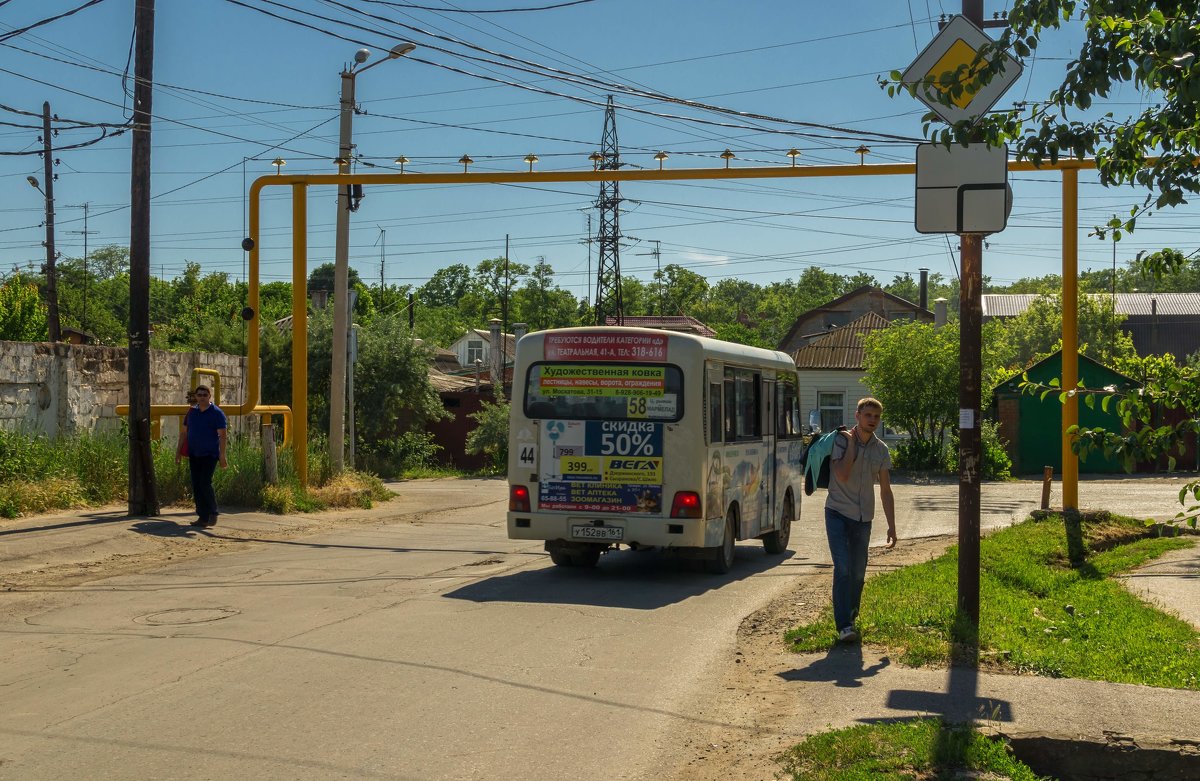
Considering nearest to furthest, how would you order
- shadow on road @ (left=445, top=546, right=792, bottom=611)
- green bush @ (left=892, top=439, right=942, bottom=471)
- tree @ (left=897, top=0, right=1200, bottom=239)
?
tree @ (left=897, top=0, right=1200, bottom=239), shadow on road @ (left=445, top=546, right=792, bottom=611), green bush @ (left=892, top=439, right=942, bottom=471)

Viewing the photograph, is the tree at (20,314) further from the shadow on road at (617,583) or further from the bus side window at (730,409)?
the bus side window at (730,409)

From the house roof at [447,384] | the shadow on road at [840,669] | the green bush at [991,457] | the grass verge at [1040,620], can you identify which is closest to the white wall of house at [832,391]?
the house roof at [447,384]

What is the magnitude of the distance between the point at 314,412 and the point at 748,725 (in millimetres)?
30779

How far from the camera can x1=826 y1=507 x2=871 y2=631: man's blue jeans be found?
30.0 feet

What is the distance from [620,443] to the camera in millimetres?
13117

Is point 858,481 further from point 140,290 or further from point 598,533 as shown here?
point 140,290

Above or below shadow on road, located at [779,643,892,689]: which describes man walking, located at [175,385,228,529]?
above

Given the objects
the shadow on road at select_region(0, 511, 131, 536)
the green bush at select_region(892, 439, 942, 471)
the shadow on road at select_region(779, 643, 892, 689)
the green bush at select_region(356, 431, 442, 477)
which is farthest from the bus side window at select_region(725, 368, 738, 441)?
the green bush at select_region(892, 439, 942, 471)

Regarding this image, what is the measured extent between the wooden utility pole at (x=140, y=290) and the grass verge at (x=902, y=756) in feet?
41.1

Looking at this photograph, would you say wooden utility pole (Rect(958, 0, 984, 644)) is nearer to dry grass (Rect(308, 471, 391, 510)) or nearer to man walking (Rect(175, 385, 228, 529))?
man walking (Rect(175, 385, 228, 529))

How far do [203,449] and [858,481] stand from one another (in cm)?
998

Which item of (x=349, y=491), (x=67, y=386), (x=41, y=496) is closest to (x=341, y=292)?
(x=349, y=491)

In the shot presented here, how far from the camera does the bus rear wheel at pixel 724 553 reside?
13.6 meters

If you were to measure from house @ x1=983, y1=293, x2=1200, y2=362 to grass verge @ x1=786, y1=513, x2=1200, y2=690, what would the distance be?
224 ft
